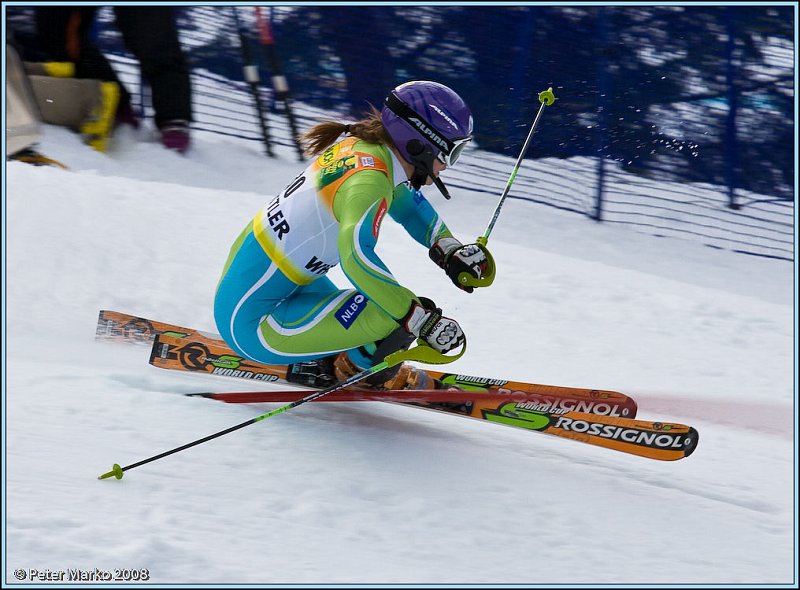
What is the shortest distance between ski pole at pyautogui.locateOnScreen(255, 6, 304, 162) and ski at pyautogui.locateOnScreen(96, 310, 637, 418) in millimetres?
3862

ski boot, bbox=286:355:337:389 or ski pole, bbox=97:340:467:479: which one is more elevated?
ski pole, bbox=97:340:467:479

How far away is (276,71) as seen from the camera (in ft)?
25.6

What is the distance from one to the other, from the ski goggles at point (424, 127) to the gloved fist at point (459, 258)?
1.72ft

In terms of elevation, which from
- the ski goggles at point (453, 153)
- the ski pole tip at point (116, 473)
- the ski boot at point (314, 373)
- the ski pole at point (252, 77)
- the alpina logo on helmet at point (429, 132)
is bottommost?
the ski pole at point (252, 77)

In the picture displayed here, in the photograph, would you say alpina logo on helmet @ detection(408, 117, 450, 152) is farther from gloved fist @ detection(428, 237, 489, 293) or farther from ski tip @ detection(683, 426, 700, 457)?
ski tip @ detection(683, 426, 700, 457)

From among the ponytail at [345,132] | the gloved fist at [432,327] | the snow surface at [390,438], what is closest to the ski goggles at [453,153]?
the ponytail at [345,132]

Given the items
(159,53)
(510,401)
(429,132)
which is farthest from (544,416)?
(159,53)

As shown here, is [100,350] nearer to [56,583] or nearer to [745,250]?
[56,583]

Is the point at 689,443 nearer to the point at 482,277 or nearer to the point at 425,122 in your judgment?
the point at 482,277

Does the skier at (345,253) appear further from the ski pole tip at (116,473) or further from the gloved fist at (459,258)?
the ski pole tip at (116,473)

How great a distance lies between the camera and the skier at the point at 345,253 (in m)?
3.13

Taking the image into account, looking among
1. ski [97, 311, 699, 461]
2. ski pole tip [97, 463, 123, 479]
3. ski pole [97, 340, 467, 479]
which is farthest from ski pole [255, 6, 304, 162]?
ski pole tip [97, 463, 123, 479]

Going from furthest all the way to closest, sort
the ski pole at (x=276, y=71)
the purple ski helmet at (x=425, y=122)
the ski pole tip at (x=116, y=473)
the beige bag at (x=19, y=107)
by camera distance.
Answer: the ski pole at (x=276, y=71)
the beige bag at (x=19, y=107)
the purple ski helmet at (x=425, y=122)
the ski pole tip at (x=116, y=473)

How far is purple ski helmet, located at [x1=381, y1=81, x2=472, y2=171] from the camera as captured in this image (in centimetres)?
330
